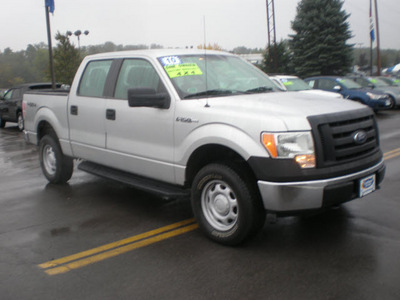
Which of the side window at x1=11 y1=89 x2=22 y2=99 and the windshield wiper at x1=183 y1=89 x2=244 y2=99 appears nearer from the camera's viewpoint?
the windshield wiper at x1=183 y1=89 x2=244 y2=99

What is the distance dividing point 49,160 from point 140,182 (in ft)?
8.84

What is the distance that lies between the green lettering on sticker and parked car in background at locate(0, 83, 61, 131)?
12630 mm

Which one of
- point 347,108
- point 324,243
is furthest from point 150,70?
point 324,243

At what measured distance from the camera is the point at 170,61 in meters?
5.23

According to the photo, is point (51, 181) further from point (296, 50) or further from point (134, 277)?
point (296, 50)

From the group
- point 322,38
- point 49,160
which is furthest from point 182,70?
point 322,38

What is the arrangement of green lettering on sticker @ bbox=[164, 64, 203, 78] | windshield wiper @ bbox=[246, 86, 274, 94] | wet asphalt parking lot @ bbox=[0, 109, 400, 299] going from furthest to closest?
windshield wiper @ bbox=[246, 86, 274, 94] < green lettering on sticker @ bbox=[164, 64, 203, 78] < wet asphalt parking lot @ bbox=[0, 109, 400, 299]

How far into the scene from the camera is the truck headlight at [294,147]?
388 cm

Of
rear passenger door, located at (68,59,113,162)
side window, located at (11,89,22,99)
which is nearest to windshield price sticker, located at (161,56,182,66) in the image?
rear passenger door, located at (68,59,113,162)

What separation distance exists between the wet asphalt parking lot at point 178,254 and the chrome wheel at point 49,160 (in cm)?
100

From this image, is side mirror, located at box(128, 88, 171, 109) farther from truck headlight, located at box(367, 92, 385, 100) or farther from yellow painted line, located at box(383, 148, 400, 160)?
truck headlight, located at box(367, 92, 385, 100)

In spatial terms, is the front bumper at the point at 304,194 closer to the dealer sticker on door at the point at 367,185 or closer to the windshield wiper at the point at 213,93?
the dealer sticker on door at the point at 367,185

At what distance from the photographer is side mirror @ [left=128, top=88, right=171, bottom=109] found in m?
4.68

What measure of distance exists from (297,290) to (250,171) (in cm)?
125
